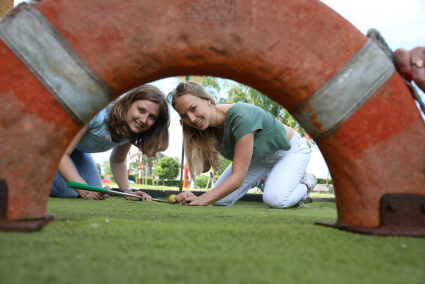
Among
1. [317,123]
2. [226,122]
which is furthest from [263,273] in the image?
[226,122]

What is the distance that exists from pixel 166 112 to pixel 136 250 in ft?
6.57

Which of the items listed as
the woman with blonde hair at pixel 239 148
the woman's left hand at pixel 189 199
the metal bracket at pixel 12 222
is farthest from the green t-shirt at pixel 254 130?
the metal bracket at pixel 12 222

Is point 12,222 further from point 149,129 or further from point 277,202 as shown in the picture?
point 277,202

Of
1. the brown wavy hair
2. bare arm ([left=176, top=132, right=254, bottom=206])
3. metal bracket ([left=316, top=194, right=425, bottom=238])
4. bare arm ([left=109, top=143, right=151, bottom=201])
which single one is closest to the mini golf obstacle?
metal bracket ([left=316, top=194, right=425, bottom=238])

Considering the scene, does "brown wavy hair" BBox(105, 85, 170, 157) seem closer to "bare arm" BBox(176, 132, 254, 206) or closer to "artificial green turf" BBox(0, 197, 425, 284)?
"bare arm" BBox(176, 132, 254, 206)

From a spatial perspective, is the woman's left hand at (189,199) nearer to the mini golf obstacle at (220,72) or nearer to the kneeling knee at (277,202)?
the kneeling knee at (277,202)

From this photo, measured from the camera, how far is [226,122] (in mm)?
2633

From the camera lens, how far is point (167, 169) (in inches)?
1389

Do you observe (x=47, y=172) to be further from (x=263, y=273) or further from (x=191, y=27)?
(x=263, y=273)

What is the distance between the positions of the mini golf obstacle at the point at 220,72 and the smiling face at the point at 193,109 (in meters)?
1.09

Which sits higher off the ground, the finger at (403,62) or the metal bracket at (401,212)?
the finger at (403,62)

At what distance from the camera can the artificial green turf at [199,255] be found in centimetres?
69

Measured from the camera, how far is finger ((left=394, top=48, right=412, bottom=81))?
1.38 metres

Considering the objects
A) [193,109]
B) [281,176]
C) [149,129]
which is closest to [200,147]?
[149,129]
